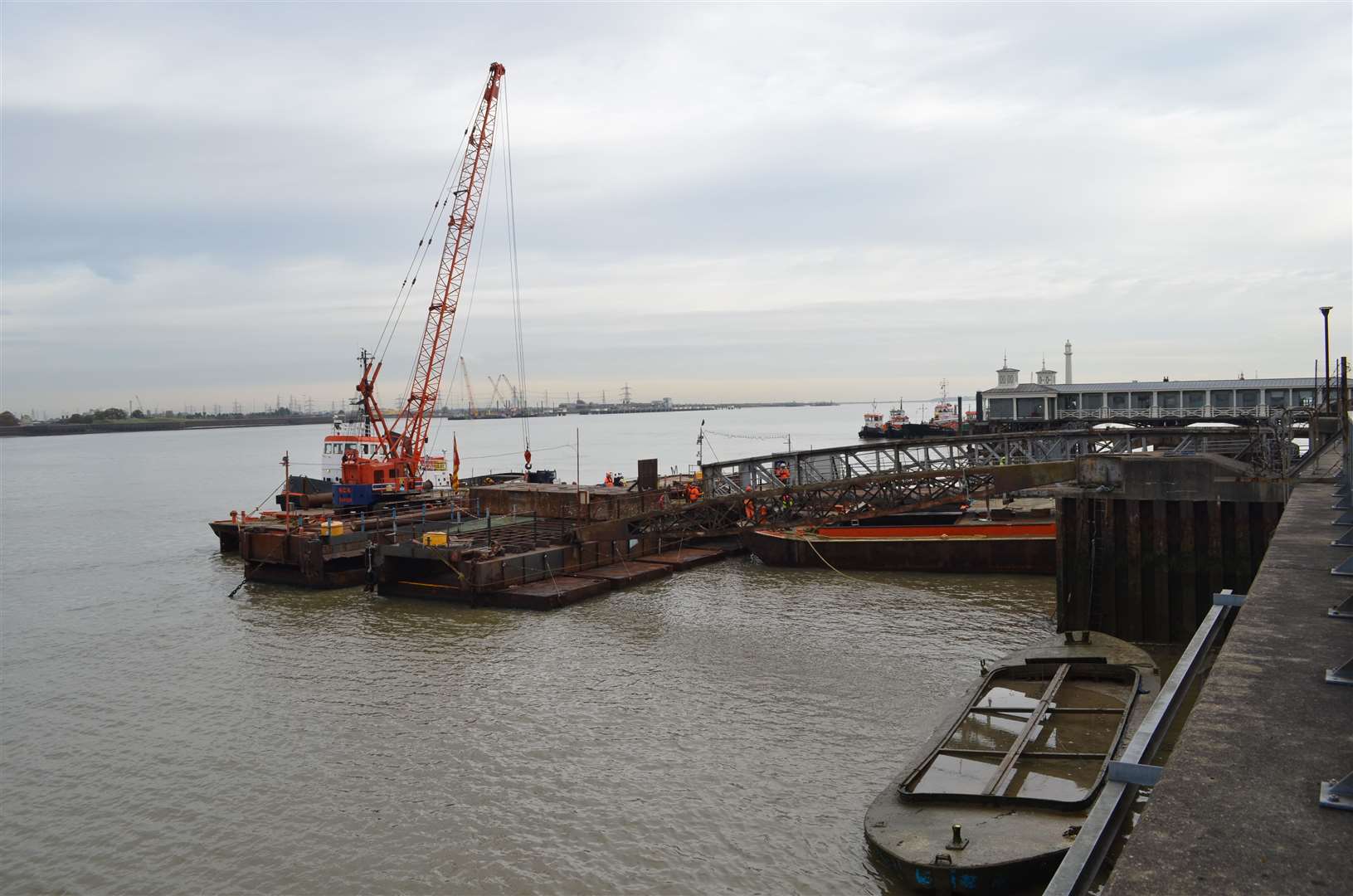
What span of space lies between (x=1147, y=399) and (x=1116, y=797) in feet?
313

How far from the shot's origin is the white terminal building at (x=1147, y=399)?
3285 inches

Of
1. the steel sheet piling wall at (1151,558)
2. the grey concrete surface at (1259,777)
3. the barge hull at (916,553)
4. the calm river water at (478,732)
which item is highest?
the grey concrete surface at (1259,777)

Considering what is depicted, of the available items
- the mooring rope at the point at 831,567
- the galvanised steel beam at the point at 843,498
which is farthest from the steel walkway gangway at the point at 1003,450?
the mooring rope at the point at 831,567

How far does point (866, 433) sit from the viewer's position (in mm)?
124188

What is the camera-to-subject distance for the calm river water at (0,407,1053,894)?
492 inches

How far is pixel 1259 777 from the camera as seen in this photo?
4.78 m

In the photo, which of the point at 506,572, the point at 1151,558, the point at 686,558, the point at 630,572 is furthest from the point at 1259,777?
the point at 686,558

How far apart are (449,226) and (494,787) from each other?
44.4 meters

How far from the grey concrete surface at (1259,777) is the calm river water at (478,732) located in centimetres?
624

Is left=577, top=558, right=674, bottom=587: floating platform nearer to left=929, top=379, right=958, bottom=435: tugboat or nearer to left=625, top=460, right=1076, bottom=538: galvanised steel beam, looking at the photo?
left=625, top=460, right=1076, bottom=538: galvanised steel beam

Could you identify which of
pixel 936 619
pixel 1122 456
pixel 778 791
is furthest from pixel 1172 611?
pixel 778 791

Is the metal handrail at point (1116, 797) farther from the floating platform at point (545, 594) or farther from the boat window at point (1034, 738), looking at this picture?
the floating platform at point (545, 594)

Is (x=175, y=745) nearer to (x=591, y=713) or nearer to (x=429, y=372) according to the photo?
(x=591, y=713)

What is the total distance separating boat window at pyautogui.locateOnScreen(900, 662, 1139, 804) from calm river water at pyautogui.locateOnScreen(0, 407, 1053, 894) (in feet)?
4.36
